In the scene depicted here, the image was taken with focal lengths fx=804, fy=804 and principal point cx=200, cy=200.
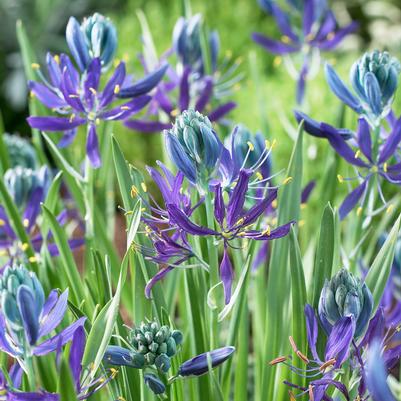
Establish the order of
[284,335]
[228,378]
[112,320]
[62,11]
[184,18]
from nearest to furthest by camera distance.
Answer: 1. [112,320]
2. [228,378]
3. [284,335]
4. [184,18]
5. [62,11]

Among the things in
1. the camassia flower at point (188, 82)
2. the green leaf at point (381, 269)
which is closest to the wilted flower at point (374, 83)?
the green leaf at point (381, 269)

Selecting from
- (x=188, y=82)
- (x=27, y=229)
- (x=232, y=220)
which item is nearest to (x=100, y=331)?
(x=232, y=220)

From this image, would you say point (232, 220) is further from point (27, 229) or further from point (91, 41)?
point (27, 229)

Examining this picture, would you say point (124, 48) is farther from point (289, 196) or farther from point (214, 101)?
point (289, 196)

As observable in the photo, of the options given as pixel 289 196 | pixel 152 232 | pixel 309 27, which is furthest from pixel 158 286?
pixel 309 27

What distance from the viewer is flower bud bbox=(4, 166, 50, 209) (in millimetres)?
966

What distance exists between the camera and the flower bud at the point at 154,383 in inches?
24.3

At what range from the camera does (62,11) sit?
12.0 ft

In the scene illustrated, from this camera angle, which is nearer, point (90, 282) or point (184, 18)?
point (90, 282)

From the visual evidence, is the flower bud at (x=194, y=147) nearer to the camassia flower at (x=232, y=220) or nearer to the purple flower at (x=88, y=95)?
the camassia flower at (x=232, y=220)

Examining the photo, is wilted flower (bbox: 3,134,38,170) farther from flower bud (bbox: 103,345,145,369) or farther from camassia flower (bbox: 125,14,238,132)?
flower bud (bbox: 103,345,145,369)

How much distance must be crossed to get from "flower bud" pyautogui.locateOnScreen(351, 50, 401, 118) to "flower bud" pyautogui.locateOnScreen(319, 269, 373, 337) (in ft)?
0.68

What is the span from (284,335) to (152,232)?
324 millimetres

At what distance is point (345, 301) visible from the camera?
0.62m
